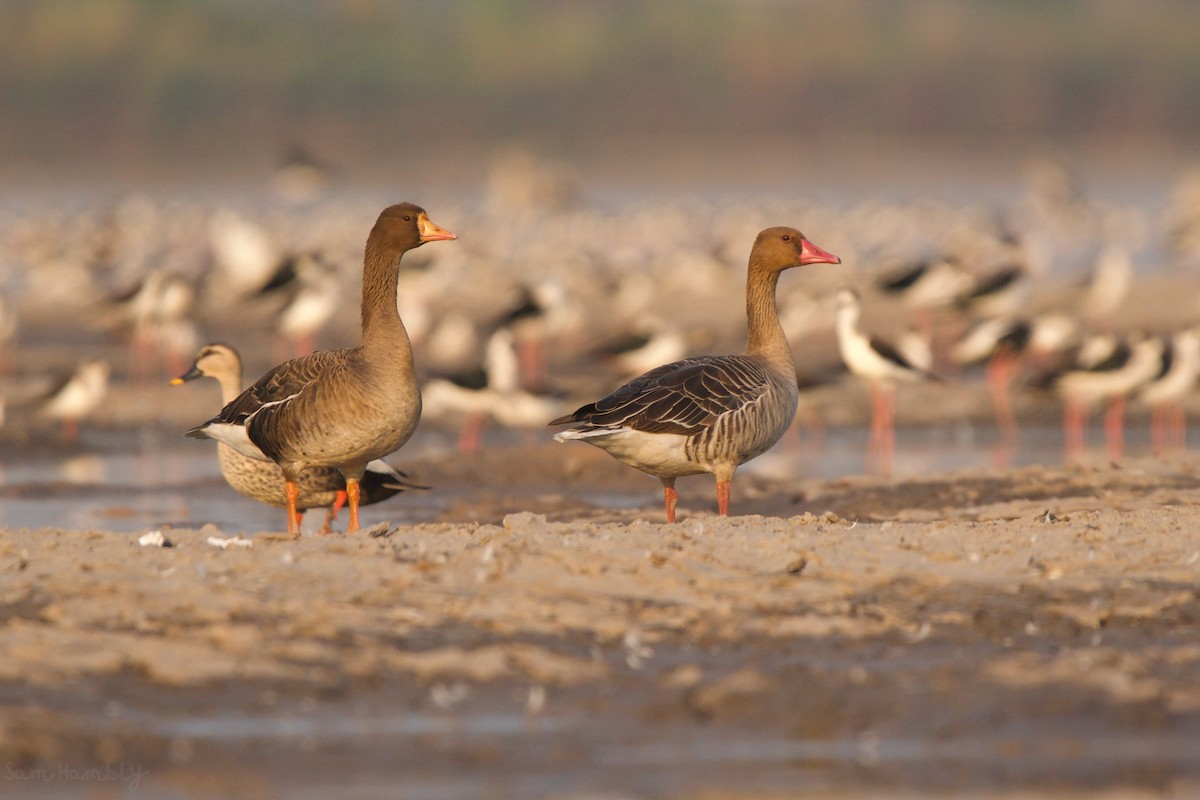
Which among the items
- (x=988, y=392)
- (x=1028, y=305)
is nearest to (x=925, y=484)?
(x=988, y=392)

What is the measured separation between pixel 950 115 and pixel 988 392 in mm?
66336

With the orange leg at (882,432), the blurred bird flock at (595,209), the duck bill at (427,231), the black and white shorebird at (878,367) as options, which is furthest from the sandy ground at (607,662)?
the black and white shorebird at (878,367)

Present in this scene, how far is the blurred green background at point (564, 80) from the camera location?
7256cm

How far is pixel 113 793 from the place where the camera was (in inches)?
250

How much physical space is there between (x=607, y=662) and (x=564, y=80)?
78.8m

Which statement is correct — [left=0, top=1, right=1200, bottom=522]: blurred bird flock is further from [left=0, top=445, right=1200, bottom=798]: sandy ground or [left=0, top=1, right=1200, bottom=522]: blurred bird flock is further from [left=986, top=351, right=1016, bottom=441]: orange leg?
[left=0, top=445, right=1200, bottom=798]: sandy ground

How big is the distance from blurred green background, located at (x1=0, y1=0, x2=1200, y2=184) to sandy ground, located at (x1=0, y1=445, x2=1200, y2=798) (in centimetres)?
6115

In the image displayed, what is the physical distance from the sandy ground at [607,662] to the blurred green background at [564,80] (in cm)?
6115

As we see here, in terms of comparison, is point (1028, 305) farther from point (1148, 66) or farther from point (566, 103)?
point (1148, 66)

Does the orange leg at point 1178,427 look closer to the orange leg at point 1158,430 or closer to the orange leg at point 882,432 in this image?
the orange leg at point 1158,430

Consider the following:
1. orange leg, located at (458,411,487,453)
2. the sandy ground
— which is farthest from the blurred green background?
the sandy ground

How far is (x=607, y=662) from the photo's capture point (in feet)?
24.5

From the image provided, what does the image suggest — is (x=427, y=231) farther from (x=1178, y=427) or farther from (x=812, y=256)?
(x=1178, y=427)

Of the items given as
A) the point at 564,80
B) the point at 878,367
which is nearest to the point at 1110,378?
the point at 878,367
